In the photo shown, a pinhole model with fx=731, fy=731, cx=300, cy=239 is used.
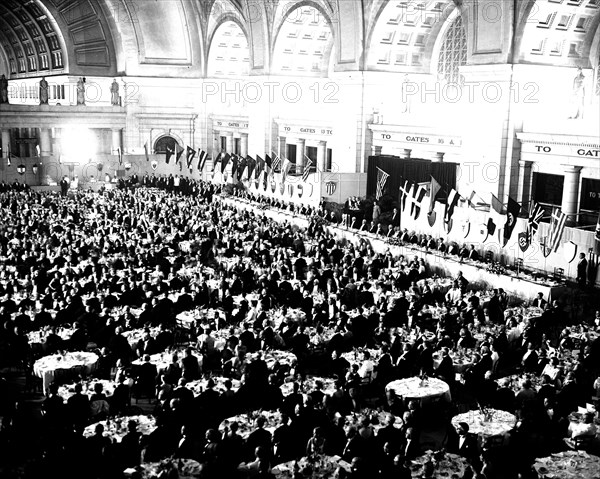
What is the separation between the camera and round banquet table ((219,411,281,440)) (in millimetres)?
11138

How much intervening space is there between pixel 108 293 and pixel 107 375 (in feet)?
17.3

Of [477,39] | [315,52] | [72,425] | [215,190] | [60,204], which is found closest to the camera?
[72,425]

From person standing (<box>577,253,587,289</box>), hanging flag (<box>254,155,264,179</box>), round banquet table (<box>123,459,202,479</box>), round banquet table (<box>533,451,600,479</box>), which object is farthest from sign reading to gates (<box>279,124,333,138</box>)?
round banquet table (<box>123,459,202,479</box>)

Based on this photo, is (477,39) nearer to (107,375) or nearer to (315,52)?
(315,52)

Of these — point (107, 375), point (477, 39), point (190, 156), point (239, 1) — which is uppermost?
point (239, 1)

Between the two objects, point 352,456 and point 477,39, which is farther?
point 477,39

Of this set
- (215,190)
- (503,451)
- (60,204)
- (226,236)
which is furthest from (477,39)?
(503,451)

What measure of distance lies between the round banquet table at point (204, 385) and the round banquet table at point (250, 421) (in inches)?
42.7

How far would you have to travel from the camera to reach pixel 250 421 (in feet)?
37.3

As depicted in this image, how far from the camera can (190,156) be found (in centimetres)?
4066

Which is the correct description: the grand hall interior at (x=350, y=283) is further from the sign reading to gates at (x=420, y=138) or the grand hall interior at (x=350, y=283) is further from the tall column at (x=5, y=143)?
the tall column at (x=5, y=143)

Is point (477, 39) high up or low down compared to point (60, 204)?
up

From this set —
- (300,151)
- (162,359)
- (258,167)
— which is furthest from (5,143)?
(162,359)

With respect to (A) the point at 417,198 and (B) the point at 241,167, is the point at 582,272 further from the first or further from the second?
(B) the point at 241,167
